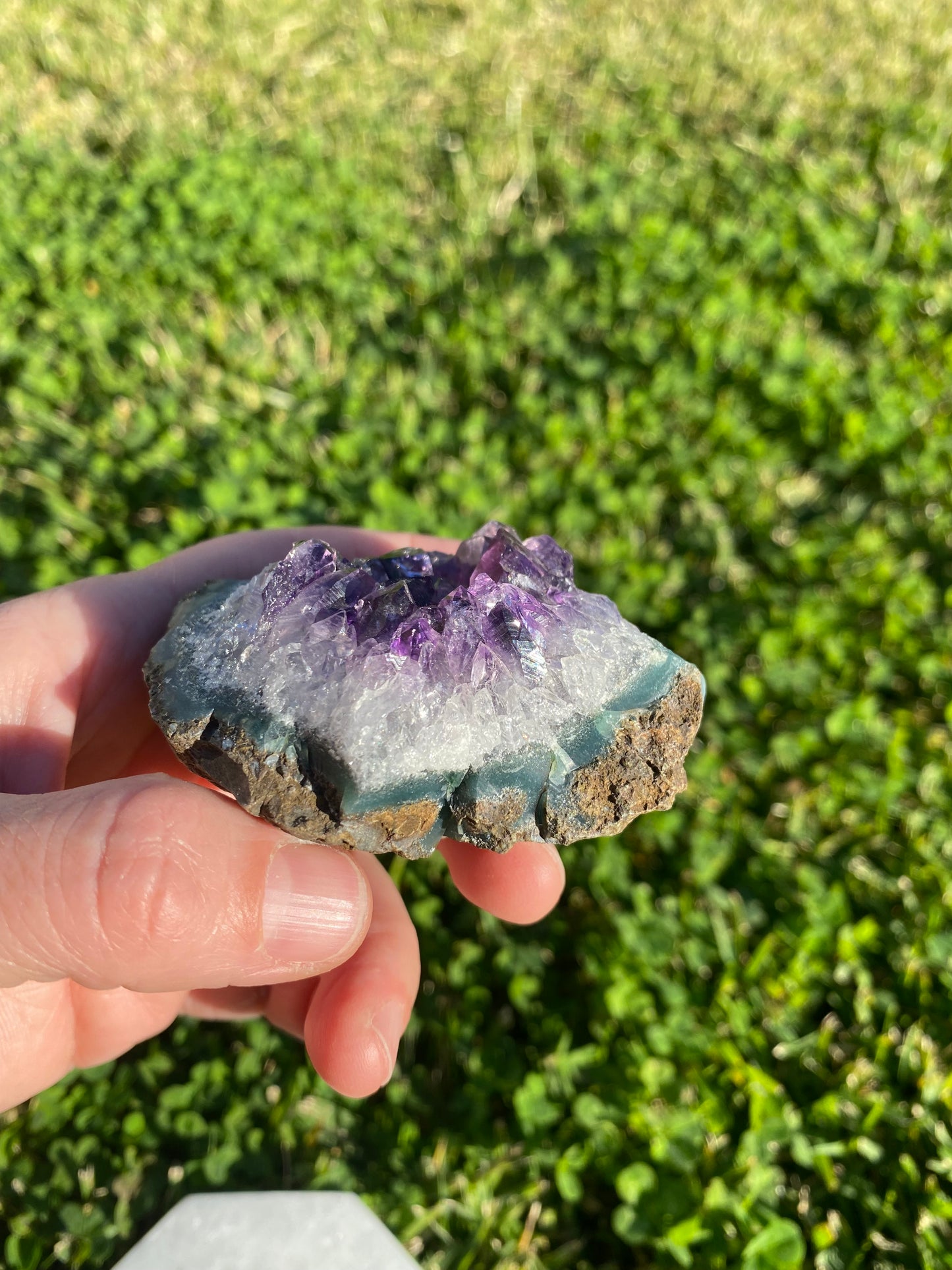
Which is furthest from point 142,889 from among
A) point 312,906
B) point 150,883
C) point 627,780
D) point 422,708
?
point 627,780

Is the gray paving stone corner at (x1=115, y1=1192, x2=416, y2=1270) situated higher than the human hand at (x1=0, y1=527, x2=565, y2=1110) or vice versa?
the human hand at (x1=0, y1=527, x2=565, y2=1110)

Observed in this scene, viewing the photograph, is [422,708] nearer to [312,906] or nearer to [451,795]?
[451,795]

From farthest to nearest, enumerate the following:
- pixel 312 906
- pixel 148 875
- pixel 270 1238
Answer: pixel 270 1238 < pixel 312 906 < pixel 148 875

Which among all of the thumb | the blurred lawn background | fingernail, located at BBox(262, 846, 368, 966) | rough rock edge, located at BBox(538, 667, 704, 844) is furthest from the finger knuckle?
the blurred lawn background

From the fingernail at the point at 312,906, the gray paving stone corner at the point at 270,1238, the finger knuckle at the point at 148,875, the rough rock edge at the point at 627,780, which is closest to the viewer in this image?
the finger knuckle at the point at 148,875

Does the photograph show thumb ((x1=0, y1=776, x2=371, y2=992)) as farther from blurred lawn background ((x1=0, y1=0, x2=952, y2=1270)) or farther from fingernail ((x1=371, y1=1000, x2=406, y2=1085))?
blurred lawn background ((x1=0, y1=0, x2=952, y2=1270))

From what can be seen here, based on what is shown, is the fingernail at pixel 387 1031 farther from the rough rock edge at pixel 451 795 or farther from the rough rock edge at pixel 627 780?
the rough rock edge at pixel 627 780

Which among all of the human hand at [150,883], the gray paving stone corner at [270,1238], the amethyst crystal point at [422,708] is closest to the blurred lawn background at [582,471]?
the gray paving stone corner at [270,1238]
